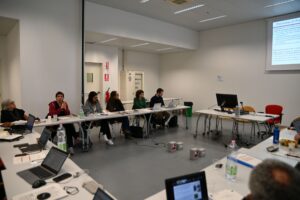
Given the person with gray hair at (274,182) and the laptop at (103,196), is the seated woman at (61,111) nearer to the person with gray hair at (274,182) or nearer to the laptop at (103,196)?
the laptop at (103,196)

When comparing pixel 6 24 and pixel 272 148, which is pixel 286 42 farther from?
pixel 6 24

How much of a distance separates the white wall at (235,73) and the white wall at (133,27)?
39.4 inches

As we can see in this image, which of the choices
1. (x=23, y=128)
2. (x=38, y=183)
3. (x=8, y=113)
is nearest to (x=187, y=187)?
(x=38, y=183)

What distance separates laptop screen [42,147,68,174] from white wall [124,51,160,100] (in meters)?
7.30

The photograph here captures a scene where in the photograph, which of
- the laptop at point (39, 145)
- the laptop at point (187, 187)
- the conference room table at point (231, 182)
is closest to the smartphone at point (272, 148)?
the conference room table at point (231, 182)

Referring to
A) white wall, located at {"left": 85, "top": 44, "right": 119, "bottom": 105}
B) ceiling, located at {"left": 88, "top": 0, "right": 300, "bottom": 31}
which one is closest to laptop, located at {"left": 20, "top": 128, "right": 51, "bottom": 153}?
ceiling, located at {"left": 88, "top": 0, "right": 300, "bottom": 31}

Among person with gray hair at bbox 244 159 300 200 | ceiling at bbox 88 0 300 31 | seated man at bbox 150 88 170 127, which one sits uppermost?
ceiling at bbox 88 0 300 31

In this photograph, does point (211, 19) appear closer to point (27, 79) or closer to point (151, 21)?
point (151, 21)

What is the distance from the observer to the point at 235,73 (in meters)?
7.56

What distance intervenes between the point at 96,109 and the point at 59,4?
2650 millimetres

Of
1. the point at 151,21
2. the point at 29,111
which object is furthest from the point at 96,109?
the point at 151,21

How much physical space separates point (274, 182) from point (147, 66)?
30.6 feet

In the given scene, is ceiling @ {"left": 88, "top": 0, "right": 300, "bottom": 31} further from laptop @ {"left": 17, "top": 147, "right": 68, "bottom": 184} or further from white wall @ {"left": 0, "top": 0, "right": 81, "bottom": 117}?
laptop @ {"left": 17, "top": 147, "right": 68, "bottom": 184}

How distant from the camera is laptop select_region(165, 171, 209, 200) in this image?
120 centimetres
